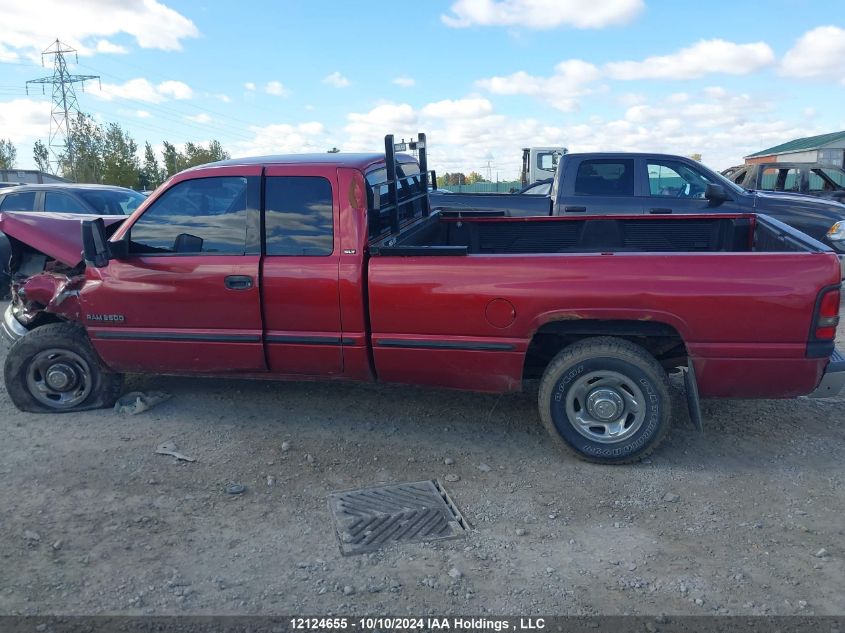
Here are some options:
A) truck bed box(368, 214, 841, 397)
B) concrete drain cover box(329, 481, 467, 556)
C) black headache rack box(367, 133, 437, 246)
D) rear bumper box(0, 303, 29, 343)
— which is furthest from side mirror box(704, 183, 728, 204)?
rear bumper box(0, 303, 29, 343)

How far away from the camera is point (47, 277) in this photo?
491cm

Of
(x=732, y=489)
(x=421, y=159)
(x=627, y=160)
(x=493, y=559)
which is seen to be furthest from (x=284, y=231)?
(x=627, y=160)

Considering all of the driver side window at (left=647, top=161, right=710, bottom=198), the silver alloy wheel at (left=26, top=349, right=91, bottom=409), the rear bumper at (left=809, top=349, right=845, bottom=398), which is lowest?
the silver alloy wheel at (left=26, top=349, right=91, bottom=409)

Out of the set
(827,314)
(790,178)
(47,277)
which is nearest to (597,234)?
(827,314)

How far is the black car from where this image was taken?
9422 millimetres

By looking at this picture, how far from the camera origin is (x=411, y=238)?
4895 millimetres

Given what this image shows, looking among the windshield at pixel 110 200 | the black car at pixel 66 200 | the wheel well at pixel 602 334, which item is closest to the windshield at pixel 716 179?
the wheel well at pixel 602 334

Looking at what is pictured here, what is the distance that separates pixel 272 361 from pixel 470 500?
5.34 ft

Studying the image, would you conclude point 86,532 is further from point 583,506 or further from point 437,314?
point 583,506

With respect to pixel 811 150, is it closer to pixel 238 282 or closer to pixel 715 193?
pixel 715 193

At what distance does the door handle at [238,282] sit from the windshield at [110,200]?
20.0 ft

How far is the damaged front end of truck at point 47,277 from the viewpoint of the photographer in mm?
4746

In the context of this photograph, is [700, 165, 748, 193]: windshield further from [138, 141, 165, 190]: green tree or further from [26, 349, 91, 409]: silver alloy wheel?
[138, 141, 165, 190]: green tree

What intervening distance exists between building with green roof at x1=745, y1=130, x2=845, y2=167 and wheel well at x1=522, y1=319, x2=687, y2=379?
1048 inches
